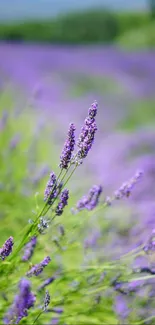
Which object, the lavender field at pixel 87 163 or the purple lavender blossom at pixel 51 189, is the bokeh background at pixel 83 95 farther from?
the purple lavender blossom at pixel 51 189

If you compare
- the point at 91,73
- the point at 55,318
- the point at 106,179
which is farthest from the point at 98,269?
the point at 91,73

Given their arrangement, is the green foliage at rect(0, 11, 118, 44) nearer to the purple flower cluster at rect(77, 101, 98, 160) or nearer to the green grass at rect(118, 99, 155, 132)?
the green grass at rect(118, 99, 155, 132)

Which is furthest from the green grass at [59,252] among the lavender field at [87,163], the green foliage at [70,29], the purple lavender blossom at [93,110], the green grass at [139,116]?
the green foliage at [70,29]

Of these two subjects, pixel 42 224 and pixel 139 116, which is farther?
pixel 139 116

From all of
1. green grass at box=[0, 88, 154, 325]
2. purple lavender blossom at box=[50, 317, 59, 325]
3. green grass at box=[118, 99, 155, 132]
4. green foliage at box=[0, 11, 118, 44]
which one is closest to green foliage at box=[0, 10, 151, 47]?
green foliage at box=[0, 11, 118, 44]

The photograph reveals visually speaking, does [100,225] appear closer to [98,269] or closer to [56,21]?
[98,269]

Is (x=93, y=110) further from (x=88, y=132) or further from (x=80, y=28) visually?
(x=80, y=28)

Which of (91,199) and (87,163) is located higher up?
(87,163)

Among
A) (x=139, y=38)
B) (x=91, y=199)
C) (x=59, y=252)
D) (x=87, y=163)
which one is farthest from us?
(x=139, y=38)

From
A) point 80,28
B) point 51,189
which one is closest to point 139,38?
point 80,28
